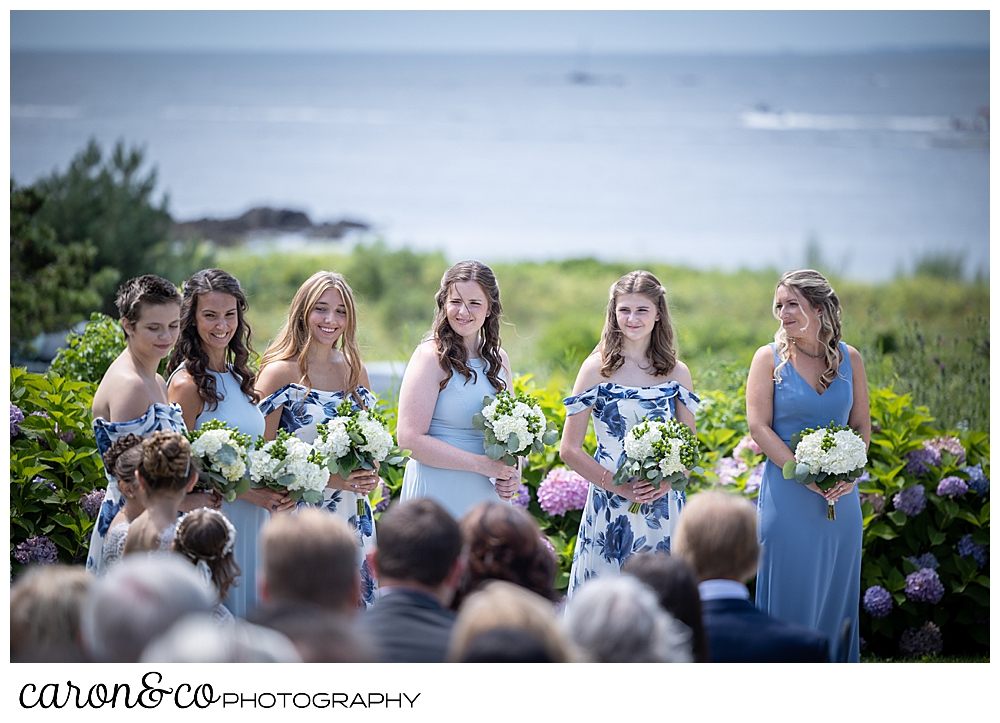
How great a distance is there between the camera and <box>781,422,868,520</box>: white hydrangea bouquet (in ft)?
14.2

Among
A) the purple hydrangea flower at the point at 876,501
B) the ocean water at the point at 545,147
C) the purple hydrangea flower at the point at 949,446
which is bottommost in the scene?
the purple hydrangea flower at the point at 876,501

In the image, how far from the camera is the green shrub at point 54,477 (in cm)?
508

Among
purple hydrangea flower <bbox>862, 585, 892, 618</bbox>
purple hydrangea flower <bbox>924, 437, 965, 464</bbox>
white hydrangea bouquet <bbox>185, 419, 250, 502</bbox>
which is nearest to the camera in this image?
white hydrangea bouquet <bbox>185, 419, 250, 502</bbox>

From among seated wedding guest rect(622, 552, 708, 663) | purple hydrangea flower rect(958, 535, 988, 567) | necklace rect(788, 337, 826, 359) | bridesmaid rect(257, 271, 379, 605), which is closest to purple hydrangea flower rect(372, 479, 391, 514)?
bridesmaid rect(257, 271, 379, 605)

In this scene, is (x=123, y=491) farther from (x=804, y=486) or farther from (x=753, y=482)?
(x=753, y=482)

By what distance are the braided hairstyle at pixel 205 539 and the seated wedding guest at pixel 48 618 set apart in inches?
29.7

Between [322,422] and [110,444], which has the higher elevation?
[322,422]

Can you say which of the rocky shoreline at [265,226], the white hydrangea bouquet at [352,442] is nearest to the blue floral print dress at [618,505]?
the white hydrangea bouquet at [352,442]

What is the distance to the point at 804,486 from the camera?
4.62 meters

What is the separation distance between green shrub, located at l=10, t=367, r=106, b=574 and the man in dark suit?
2.77 meters

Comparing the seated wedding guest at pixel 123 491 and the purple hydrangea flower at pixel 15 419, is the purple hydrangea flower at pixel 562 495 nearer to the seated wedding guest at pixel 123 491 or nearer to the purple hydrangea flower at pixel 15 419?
the seated wedding guest at pixel 123 491

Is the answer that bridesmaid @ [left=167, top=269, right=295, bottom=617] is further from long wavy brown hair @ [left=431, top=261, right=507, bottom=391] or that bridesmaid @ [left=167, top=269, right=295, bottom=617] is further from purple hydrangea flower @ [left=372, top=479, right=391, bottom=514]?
purple hydrangea flower @ [left=372, top=479, right=391, bottom=514]

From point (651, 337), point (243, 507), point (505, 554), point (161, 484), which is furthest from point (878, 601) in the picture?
point (161, 484)

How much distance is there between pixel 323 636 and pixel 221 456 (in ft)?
5.24
